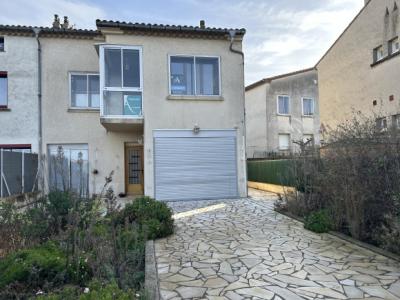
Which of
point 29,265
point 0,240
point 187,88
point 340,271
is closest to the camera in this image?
point 29,265

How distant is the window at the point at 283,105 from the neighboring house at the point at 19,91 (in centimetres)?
1683

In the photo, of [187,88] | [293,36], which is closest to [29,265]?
[187,88]

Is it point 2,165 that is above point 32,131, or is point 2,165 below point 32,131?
below

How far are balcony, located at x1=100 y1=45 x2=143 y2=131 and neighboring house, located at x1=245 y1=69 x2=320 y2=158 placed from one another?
13328 mm

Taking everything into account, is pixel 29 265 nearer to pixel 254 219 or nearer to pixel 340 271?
pixel 340 271

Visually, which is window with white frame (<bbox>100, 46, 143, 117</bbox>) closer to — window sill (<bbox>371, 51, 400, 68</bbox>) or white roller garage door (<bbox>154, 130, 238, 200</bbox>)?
white roller garage door (<bbox>154, 130, 238, 200</bbox>)

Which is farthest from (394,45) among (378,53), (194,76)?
(194,76)

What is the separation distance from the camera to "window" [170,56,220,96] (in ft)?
43.0

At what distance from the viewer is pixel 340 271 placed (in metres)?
5.07

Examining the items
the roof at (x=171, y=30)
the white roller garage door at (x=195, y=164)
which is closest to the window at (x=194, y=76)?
the roof at (x=171, y=30)

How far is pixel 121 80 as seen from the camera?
41.0ft

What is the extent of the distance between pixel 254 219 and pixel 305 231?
1786mm

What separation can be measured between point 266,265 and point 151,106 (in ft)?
28.7

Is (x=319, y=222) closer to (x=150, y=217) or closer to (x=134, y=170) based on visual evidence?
(x=150, y=217)
